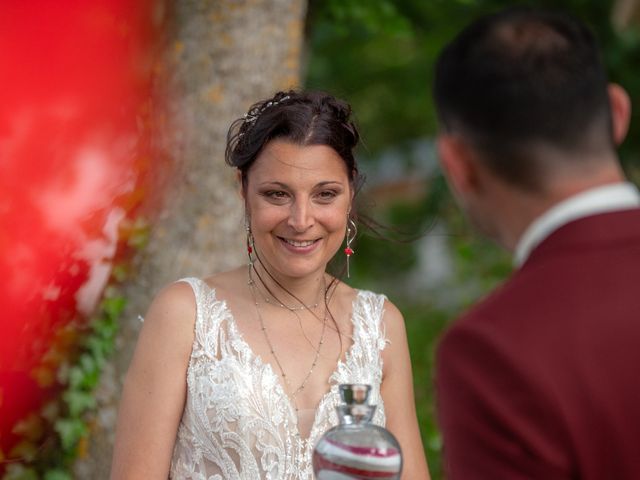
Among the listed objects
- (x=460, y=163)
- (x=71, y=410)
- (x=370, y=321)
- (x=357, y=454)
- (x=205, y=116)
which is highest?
(x=205, y=116)

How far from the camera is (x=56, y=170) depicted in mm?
4648

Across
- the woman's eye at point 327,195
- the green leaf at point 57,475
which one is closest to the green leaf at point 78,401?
the green leaf at point 57,475

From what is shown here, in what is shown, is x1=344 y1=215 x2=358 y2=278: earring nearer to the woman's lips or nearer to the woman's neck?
the woman's neck

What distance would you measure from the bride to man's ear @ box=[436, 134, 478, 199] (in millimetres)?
1421

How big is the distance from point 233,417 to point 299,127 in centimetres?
92

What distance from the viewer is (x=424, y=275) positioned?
16.9 meters

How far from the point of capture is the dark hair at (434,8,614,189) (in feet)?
5.43

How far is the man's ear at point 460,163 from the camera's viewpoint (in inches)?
67.8

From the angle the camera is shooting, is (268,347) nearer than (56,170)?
Yes

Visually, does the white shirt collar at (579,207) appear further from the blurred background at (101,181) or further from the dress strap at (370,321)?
the blurred background at (101,181)

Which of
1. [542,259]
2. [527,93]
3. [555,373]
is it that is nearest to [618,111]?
[527,93]

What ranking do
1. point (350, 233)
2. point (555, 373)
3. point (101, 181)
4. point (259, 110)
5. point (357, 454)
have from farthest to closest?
1. point (101, 181)
2. point (350, 233)
3. point (259, 110)
4. point (357, 454)
5. point (555, 373)

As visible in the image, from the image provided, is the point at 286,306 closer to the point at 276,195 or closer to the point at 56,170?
the point at 276,195

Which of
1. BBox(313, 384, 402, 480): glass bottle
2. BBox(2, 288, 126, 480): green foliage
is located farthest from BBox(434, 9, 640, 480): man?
BBox(2, 288, 126, 480): green foliage
